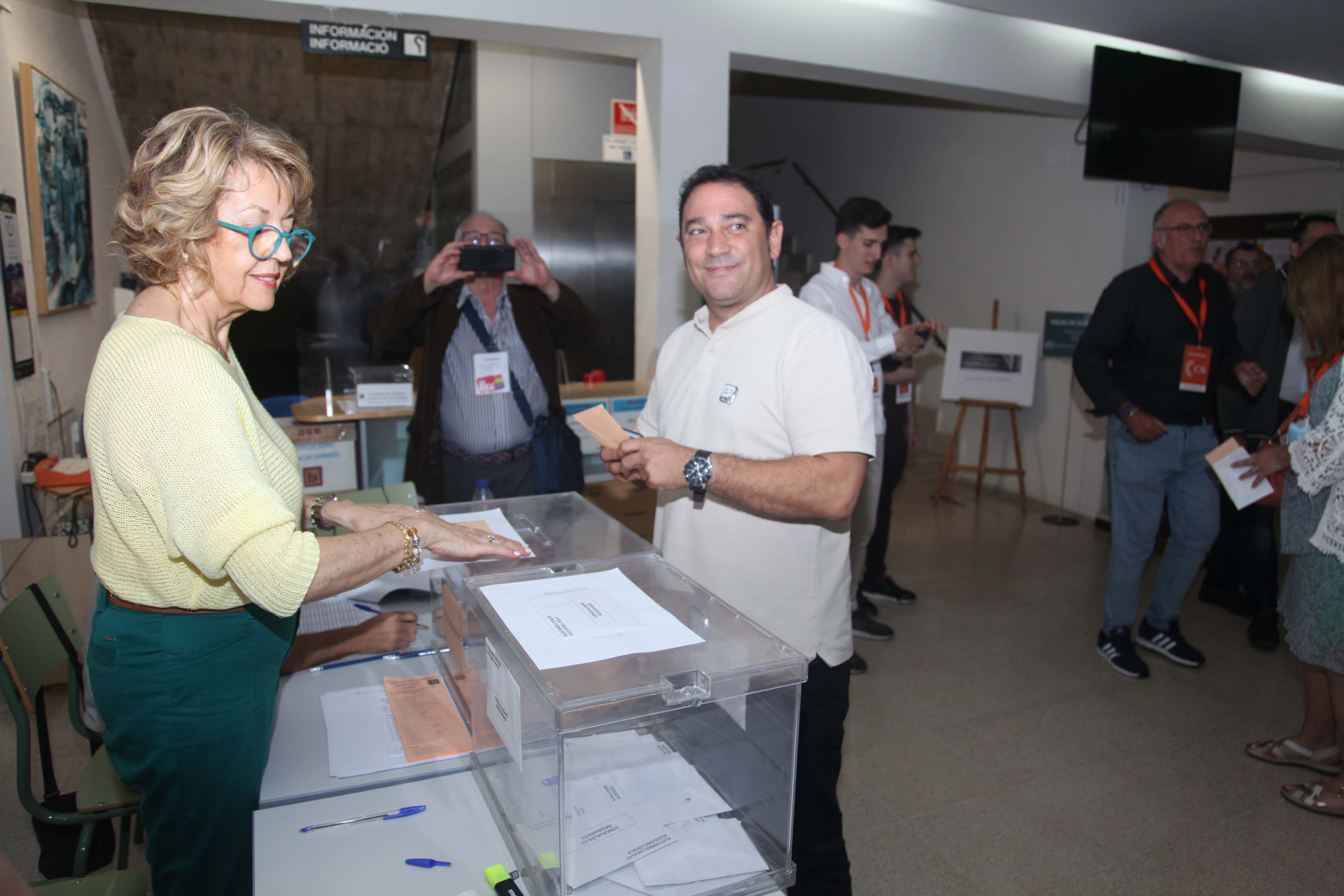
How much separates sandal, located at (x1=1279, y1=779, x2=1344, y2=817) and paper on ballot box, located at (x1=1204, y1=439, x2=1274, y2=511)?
89cm

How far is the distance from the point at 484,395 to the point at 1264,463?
2.71 metres

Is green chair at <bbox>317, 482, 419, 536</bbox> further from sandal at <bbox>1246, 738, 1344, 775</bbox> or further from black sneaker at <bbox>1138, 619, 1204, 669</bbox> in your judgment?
black sneaker at <bbox>1138, 619, 1204, 669</bbox>

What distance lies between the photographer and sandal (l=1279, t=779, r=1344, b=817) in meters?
2.48

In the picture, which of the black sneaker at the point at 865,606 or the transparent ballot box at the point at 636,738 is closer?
the transparent ballot box at the point at 636,738

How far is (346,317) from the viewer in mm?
5098

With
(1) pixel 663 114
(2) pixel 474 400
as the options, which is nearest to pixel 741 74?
(1) pixel 663 114

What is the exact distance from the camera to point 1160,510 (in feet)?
11.3

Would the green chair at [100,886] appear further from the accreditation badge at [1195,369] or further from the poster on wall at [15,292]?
the accreditation badge at [1195,369]

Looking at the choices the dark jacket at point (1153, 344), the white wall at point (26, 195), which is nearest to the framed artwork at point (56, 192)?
the white wall at point (26, 195)

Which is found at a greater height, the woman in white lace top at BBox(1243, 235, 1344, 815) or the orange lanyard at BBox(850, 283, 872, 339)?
the orange lanyard at BBox(850, 283, 872, 339)

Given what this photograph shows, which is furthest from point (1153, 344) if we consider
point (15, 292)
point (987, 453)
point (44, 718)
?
point (15, 292)

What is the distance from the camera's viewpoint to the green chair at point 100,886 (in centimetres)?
147

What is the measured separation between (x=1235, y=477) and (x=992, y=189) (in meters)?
4.14

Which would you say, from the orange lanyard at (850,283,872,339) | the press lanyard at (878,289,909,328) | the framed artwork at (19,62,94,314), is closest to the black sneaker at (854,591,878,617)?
the orange lanyard at (850,283,872,339)
